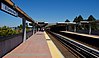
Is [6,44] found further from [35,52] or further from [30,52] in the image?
[35,52]

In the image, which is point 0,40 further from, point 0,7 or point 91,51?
point 91,51

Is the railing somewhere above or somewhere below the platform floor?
above

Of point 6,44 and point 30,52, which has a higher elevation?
point 6,44

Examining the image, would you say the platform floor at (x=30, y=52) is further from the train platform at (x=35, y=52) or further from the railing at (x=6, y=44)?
the railing at (x=6, y=44)

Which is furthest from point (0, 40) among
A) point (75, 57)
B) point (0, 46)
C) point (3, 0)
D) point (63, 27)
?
point (63, 27)

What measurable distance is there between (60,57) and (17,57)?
119 inches

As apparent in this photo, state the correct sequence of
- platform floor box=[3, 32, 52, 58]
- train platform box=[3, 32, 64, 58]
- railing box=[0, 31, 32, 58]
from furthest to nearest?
train platform box=[3, 32, 64, 58] → platform floor box=[3, 32, 52, 58] → railing box=[0, 31, 32, 58]

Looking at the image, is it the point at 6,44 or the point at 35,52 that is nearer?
the point at 6,44

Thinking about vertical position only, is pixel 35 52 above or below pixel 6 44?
below

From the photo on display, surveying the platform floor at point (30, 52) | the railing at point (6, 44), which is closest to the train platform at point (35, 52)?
the platform floor at point (30, 52)

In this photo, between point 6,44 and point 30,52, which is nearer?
point 6,44

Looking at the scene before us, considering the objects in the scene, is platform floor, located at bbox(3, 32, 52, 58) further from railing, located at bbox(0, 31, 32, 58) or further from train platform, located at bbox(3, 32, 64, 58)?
railing, located at bbox(0, 31, 32, 58)

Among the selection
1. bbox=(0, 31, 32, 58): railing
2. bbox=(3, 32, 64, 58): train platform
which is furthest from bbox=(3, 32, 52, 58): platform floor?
bbox=(0, 31, 32, 58): railing

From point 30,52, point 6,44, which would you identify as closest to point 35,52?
point 30,52
